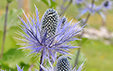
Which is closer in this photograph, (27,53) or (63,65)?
(63,65)

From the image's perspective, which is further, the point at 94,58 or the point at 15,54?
the point at 94,58

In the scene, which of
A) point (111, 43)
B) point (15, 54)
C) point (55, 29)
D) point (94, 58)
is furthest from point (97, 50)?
point (55, 29)

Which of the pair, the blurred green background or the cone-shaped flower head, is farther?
the blurred green background

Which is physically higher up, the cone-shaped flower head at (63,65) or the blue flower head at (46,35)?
the blue flower head at (46,35)

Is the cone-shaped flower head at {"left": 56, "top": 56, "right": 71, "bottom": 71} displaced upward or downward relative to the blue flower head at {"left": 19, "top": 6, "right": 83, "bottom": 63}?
downward

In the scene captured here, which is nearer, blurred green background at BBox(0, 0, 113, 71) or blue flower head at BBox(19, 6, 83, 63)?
blue flower head at BBox(19, 6, 83, 63)

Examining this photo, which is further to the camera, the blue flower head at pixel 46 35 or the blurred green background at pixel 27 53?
the blurred green background at pixel 27 53

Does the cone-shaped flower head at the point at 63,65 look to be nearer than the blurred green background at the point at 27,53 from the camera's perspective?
Yes

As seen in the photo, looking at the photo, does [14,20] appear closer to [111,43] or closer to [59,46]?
[59,46]
